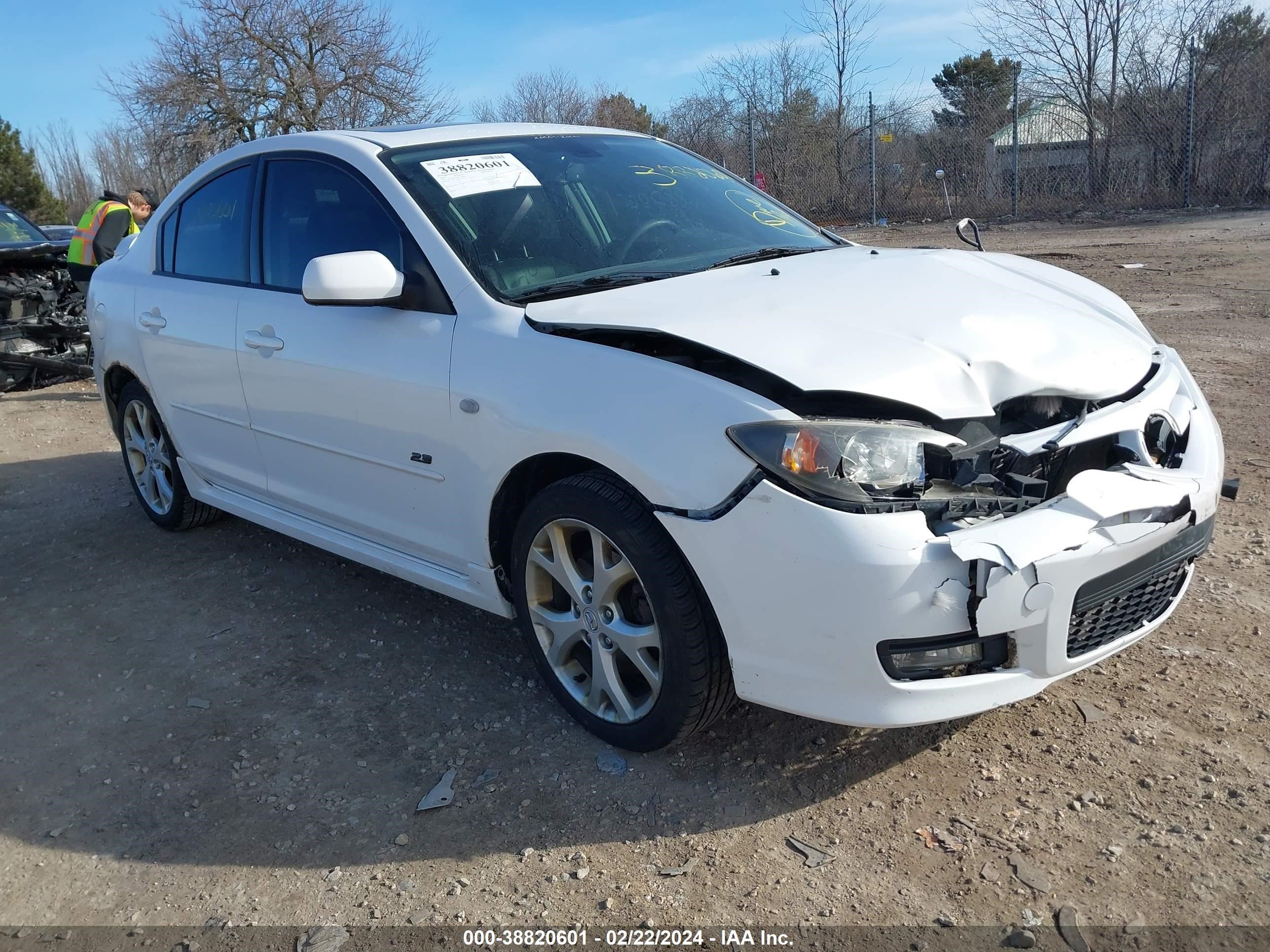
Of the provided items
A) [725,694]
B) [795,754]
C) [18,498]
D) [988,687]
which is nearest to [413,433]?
[725,694]

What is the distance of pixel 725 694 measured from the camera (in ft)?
9.21

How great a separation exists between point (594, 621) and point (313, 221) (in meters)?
2.01

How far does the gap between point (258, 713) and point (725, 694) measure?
1.67m

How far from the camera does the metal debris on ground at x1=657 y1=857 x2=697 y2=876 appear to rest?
8.38 feet

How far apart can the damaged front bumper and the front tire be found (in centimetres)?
11

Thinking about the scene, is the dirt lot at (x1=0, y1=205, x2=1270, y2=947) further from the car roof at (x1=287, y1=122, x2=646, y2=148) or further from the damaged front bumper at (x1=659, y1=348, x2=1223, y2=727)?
the car roof at (x1=287, y1=122, x2=646, y2=148)

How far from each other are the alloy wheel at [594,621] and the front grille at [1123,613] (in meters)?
1.04

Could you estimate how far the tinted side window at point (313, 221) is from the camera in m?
3.61

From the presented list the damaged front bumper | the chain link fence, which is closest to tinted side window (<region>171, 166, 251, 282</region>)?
the damaged front bumper

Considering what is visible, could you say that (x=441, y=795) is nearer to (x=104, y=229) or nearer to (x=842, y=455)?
(x=842, y=455)

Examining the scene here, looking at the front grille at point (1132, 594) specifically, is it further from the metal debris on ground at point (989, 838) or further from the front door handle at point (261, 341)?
the front door handle at point (261, 341)

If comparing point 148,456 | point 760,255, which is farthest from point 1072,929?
point 148,456

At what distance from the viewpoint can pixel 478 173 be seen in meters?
3.63

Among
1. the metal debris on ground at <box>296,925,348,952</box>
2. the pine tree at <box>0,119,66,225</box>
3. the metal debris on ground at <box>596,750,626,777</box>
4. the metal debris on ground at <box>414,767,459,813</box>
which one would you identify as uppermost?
the pine tree at <box>0,119,66,225</box>
